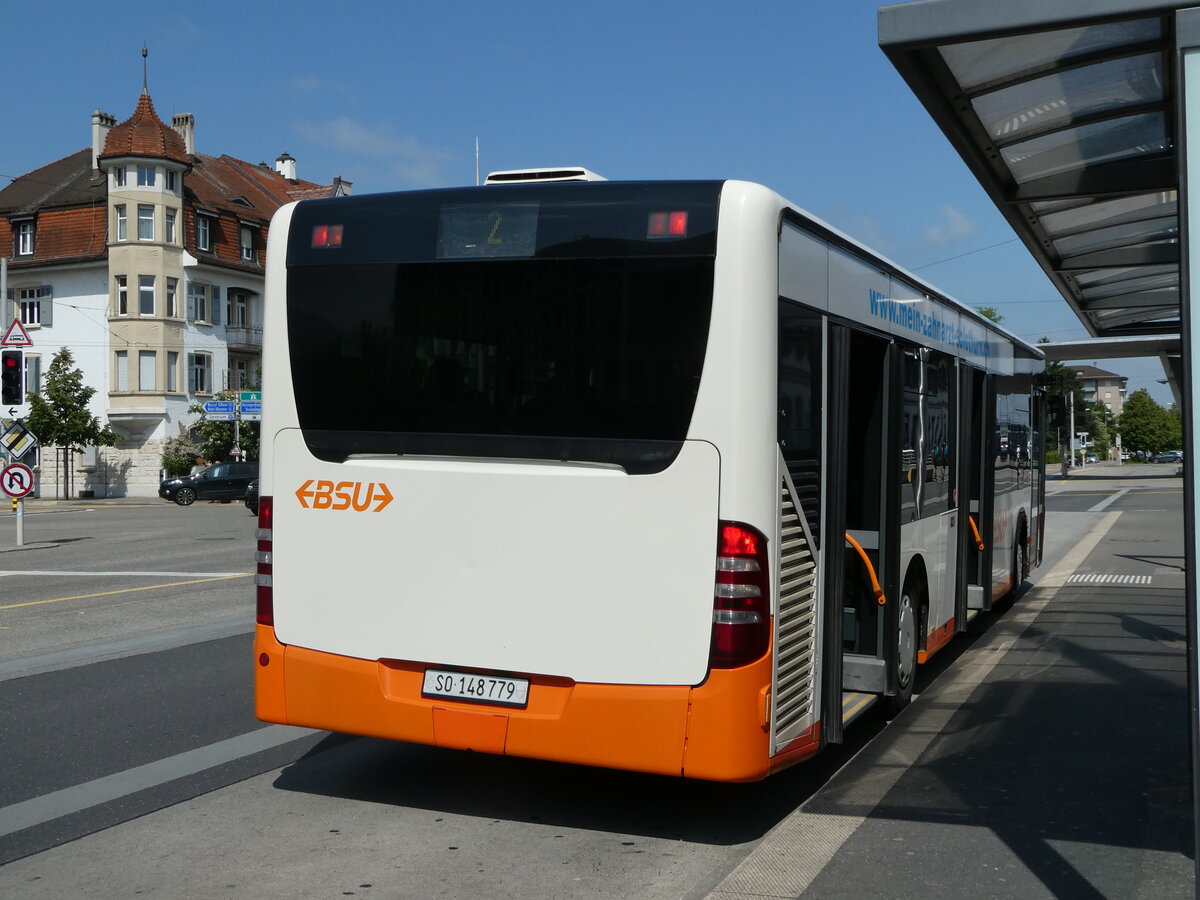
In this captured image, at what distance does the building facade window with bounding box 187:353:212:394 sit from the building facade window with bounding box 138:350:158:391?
1.56 metres

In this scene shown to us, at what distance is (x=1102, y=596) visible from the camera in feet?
49.2

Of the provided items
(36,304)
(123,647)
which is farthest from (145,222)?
(123,647)

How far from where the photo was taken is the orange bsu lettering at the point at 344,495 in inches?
225

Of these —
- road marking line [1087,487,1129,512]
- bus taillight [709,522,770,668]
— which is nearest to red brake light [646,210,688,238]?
bus taillight [709,522,770,668]

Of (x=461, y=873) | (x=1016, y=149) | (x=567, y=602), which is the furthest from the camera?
(x=1016, y=149)

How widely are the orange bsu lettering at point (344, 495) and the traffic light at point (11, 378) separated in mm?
19419

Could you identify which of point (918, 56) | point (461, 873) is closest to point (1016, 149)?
point (918, 56)

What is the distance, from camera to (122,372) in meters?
55.6

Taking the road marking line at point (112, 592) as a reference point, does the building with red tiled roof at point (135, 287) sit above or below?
above

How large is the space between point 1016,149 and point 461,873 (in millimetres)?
4828

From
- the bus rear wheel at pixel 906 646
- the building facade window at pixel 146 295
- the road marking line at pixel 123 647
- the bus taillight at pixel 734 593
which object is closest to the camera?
the bus taillight at pixel 734 593

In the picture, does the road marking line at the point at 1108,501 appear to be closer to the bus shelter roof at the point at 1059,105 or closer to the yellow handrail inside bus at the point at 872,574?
the bus shelter roof at the point at 1059,105

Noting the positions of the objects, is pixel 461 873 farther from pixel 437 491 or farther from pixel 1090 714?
pixel 1090 714

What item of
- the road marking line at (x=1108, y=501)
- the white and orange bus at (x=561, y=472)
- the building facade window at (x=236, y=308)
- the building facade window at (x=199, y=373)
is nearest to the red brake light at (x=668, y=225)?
the white and orange bus at (x=561, y=472)
